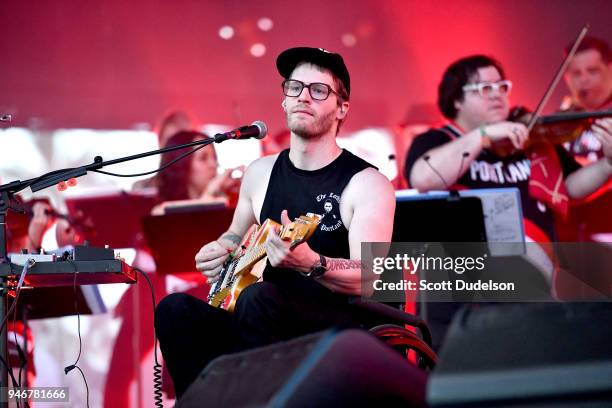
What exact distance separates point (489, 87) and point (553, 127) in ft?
2.15

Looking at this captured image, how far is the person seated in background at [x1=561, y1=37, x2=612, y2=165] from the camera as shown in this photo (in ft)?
19.3

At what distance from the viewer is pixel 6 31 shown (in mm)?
5773

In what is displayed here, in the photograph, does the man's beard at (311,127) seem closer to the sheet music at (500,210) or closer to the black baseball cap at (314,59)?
the black baseball cap at (314,59)

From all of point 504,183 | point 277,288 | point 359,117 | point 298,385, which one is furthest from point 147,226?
point 298,385

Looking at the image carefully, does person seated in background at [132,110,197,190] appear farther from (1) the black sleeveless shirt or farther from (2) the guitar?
(2) the guitar

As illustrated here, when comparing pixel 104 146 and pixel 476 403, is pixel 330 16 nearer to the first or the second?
pixel 104 146

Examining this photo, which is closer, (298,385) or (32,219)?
(298,385)

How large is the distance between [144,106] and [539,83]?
2.64 meters

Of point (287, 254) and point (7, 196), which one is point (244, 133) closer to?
point (287, 254)

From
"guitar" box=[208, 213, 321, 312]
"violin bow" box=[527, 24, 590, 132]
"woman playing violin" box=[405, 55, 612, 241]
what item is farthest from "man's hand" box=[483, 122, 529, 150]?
"guitar" box=[208, 213, 321, 312]

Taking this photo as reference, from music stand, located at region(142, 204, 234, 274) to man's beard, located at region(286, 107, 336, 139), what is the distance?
6.32 ft

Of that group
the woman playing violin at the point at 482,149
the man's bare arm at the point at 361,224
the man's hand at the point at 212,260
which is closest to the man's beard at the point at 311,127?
the man's bare arm at the point at 361,224

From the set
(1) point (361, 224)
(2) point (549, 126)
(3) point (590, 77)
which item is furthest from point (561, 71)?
(1) point (361, 224)

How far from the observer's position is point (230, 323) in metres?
2.94
